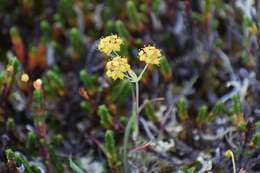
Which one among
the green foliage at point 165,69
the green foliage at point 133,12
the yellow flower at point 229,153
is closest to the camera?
the yellow flower at point 229,153

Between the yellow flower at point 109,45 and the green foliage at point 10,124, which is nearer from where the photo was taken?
the yellow flower at point 109,45

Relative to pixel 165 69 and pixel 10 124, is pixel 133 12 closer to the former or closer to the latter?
pixel 165 69

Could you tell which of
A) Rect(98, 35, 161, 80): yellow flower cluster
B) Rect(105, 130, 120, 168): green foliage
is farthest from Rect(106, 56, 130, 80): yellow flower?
Rect(105, 130, 120, 168): green foliage

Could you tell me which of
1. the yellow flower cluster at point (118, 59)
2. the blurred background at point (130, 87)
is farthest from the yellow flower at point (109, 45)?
the blurred background at point (130, 87)

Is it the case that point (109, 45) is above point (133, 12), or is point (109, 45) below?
below

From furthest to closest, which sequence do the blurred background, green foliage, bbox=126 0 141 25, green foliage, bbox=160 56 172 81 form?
green foliage, bbox=126 0 141 25 → green foliage, bbox=160 56 172 81 → the blurred background

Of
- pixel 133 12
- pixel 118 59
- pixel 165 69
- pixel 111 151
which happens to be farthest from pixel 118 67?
pixel 133 12

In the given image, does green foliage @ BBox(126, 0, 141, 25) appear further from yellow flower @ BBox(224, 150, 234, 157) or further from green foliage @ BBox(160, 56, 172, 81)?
yellow flower @ BBox(224, 150, 234, 157)

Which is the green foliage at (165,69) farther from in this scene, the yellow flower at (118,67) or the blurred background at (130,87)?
the yellow flower at (118,67)

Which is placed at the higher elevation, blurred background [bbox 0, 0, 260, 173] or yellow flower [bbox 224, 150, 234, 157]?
blurred background [bbox 0, 0, 260, 173]

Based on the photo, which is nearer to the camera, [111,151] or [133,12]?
[111,151]

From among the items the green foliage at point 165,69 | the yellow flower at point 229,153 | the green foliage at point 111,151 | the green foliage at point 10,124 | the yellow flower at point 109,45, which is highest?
the green foliage at point 165,69
